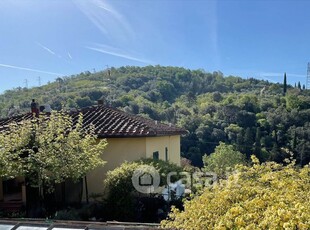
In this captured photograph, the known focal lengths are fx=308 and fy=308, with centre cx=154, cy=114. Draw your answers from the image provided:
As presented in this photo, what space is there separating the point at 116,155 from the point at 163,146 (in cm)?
390

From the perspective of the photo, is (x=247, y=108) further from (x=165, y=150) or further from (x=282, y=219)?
(x=282, y=219)

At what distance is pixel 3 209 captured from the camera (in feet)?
44.2

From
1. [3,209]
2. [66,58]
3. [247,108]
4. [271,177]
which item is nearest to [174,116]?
[247,108]

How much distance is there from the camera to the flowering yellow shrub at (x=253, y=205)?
4.21 metres

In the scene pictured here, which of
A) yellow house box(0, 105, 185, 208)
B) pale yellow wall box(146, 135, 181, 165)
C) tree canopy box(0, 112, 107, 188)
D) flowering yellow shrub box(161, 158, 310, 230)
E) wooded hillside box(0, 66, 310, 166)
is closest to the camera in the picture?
flowering yellow shrub box(161, 158, 310, 230)

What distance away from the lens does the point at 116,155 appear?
15570 millimetres

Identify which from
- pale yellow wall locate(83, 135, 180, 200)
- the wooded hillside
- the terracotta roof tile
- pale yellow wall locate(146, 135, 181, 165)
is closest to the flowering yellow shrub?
the terracotta roof tile

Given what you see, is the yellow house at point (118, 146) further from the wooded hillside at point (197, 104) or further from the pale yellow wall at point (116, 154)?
the wooded hillside at point (197, 104)

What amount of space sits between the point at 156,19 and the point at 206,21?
3.16m

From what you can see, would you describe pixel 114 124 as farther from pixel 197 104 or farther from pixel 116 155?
pixel 197 104

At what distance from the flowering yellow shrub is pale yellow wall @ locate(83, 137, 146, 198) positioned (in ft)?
26.6

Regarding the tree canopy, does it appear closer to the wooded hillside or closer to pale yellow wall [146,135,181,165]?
pale yellow wall [146,135,181,165]

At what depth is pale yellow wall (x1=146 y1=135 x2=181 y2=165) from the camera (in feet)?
52.7

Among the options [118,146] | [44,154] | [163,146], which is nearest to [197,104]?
[163,146]
